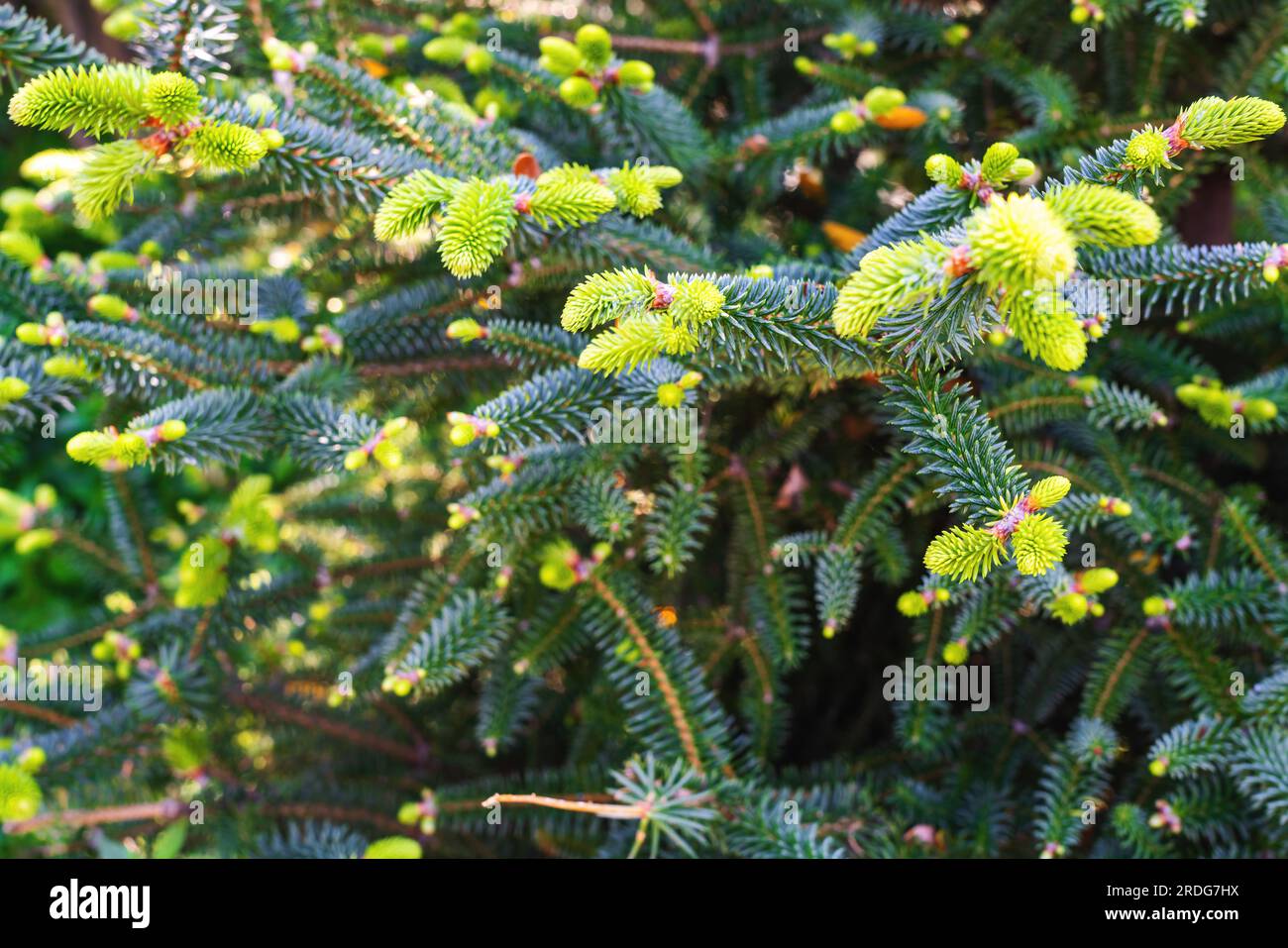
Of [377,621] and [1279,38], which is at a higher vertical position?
[1279,38]

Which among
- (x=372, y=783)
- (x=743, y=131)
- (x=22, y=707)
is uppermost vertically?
(x=743, y=131)

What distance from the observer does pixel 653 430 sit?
33.5 inches

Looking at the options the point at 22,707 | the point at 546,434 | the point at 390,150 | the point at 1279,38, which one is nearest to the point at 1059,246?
the point at 546,434

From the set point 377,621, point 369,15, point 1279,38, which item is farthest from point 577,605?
point 1279,38

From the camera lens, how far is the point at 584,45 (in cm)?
80

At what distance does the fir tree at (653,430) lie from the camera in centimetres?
69

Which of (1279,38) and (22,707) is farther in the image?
(22,707)

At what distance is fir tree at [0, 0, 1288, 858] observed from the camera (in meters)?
0.69
